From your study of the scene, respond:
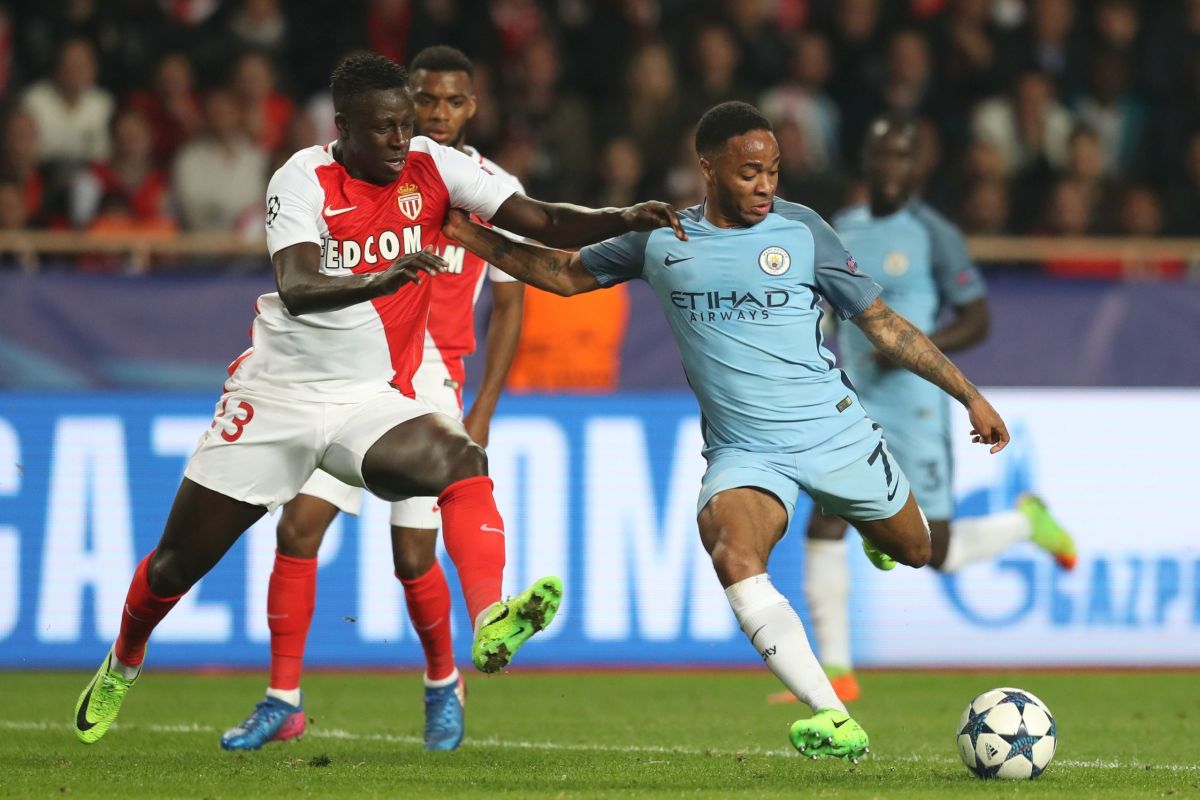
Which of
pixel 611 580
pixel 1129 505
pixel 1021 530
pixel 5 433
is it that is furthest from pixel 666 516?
pixel 5 433

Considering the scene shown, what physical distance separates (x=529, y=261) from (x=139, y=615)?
1.89 meters

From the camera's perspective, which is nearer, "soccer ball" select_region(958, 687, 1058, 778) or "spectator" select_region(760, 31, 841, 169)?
Answer: "soccer ball" select_region(958, 687, 1058, 778)

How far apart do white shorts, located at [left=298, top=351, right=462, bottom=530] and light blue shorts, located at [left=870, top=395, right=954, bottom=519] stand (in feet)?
8.75

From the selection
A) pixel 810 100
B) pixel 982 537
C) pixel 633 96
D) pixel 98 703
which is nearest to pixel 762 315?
pixel 98 703

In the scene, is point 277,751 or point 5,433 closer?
point 277,751

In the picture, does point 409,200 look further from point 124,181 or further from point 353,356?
point 124,181

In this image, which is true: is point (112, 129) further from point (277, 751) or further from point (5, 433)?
point (277, 751)

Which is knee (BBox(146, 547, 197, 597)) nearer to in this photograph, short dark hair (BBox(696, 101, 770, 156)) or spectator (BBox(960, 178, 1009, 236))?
short dark hair (BBox(696, 101, 770, 156))

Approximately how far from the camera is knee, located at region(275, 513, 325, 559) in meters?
7.48

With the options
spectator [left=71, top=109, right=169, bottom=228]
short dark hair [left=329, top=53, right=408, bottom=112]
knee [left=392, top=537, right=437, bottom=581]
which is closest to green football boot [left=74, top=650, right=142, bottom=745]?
knee [left=392, top=537, right=437, bottom=581]

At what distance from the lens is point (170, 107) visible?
13.4m

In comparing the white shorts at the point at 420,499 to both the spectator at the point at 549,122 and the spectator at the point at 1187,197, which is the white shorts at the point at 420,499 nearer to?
the spectator at the point at 549,122

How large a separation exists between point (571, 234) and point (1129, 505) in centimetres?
540

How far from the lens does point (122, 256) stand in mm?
12148
